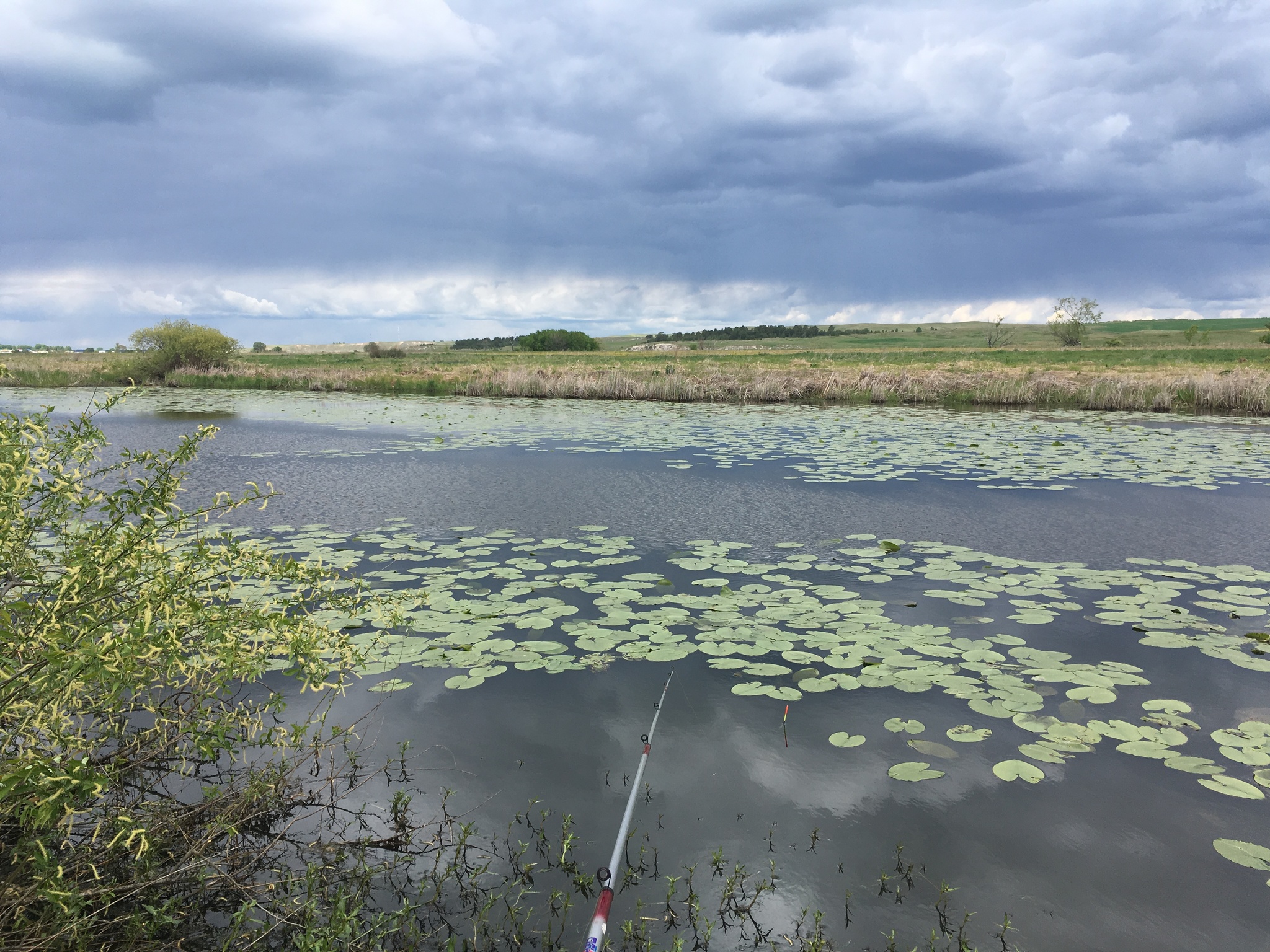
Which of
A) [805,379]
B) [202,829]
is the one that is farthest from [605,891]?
[805,379]

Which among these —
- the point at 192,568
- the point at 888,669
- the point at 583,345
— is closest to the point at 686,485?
the point at 888,669

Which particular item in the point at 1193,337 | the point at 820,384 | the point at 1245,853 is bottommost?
the point at 1245,853

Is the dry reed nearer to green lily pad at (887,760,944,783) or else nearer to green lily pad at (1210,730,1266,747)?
green lily pad at (1210,730,1266,747)

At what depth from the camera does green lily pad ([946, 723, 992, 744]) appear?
13.6 feet

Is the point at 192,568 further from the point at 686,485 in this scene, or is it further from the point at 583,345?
the point at 583,345

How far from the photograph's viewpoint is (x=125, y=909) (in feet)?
8.73

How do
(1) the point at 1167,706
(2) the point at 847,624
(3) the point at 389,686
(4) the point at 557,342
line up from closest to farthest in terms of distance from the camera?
(1) the point at 1167,706 < (3) the point at 389,686 < (2) the point at 847,624 < (4) the point at 557,342

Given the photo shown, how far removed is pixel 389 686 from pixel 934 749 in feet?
11.2

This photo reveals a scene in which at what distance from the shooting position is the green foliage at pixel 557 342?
10312 cm

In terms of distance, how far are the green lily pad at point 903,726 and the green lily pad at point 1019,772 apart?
1.57 ft

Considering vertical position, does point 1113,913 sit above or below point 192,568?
below

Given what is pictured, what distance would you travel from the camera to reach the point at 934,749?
4.07 m

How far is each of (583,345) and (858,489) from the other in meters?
96.6

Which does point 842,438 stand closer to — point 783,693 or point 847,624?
point 847,624
